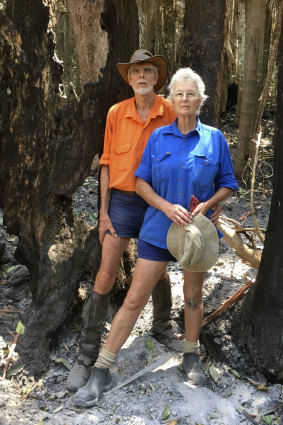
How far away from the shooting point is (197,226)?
3307 millimetres

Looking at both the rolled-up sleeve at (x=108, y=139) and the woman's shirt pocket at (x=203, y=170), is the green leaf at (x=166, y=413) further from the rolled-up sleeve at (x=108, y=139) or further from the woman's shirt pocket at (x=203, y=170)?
the rolled-up sleeve at (x=108, y=139)

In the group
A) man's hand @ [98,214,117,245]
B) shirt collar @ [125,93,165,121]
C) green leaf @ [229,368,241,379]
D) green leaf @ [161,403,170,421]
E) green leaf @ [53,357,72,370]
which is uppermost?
shirt collar @ [125,93,165,121]

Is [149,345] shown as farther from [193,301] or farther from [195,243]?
[195,243]

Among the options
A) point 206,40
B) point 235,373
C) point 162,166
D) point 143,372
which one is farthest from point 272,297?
point 206,40

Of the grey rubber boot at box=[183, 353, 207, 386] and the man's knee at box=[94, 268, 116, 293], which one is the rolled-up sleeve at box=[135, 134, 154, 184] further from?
the grey rubber boot at box=[183, 353, 207, 386]

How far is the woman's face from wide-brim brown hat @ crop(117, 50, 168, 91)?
41 centimetres

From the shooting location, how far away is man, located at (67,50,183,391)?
11.9ft

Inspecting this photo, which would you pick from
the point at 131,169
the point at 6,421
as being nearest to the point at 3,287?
the point at 6,421

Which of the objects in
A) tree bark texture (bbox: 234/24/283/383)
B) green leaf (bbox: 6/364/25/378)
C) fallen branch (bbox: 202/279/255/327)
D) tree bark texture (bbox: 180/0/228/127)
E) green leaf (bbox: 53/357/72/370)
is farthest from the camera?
tree bark texture (bbox: 180/0/228/127)

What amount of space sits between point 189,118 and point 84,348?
2.04 meters

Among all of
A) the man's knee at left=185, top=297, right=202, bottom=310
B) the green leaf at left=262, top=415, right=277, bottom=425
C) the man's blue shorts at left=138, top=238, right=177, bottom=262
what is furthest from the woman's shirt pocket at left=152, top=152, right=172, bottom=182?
the green leaf at left=262, top=415, right=277, bottom=425

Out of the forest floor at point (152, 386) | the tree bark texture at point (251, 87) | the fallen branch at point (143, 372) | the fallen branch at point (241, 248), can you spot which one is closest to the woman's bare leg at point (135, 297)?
the fallen branch at point (143, 372)

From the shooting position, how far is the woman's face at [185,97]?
3301mm

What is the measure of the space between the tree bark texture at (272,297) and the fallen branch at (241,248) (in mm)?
637
